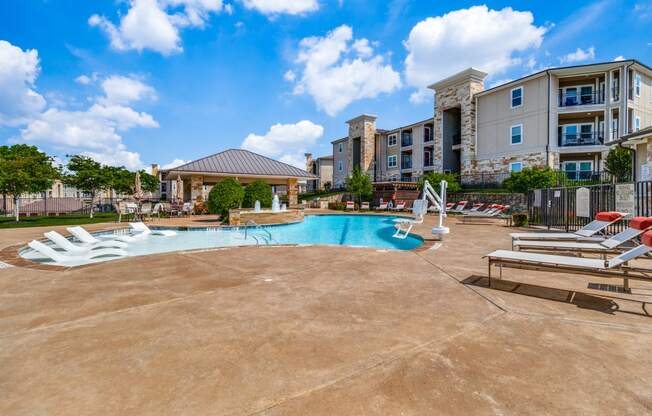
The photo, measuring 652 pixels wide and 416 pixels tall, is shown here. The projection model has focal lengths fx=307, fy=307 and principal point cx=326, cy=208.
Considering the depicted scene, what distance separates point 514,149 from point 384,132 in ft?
55.3

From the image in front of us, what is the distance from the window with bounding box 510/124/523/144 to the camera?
2452cm

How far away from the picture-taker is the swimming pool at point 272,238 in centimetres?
1057

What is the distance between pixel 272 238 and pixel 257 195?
5.84 metres

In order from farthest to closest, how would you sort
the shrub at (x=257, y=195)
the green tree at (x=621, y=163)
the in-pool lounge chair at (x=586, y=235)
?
1. the shrub at (x=257, y=195)
2. the green tree at (x=621, y=163)
3. the in-pool lounge chair at (x=586, y=235)

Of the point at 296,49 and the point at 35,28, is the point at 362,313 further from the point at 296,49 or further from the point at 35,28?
the point at 35,28

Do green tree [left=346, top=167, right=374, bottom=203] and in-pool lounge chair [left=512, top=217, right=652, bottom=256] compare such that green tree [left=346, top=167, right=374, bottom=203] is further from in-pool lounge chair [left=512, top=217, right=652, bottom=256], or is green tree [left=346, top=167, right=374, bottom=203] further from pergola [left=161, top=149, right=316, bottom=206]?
in-pool lounge chair [left=512, top=217, right=652, bottom=256]

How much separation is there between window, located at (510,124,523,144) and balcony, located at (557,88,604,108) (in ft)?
9.55

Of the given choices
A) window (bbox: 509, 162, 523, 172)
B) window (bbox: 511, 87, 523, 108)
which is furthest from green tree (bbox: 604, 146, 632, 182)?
window (bbox: 511, 87, 523, 108)

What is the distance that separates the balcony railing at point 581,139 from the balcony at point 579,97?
2.21 metres

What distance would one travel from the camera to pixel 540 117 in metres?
23.2

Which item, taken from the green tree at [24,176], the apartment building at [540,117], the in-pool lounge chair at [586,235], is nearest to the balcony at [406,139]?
the apartment building at [540,117]

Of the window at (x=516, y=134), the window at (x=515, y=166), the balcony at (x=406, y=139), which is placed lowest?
the window at (x=515, y=166)

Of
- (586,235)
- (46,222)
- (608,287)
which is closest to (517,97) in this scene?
(586,235)

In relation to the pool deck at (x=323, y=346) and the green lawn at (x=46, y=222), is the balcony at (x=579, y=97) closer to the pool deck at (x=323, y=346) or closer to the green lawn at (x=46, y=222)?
the pool deck at (x=323, y=346)
